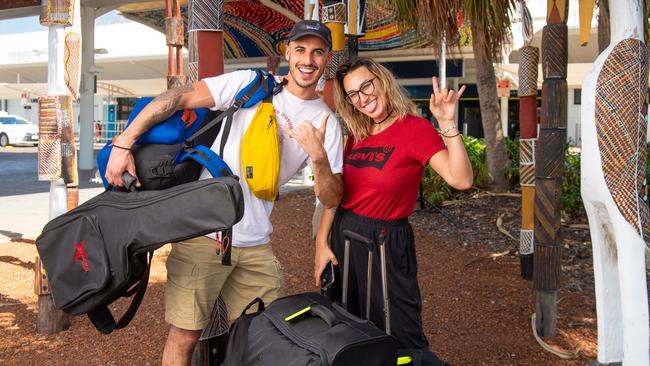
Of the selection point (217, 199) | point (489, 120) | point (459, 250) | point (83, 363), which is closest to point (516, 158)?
point (489, 120)

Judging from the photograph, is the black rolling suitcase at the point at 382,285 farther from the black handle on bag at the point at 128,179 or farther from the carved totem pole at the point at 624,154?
the black handle on bag at the point at 128,179

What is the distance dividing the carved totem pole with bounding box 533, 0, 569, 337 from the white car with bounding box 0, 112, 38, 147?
27197 millimetres

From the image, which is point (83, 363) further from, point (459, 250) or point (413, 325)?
point (459, 250)

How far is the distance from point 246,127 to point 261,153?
0.18 metres

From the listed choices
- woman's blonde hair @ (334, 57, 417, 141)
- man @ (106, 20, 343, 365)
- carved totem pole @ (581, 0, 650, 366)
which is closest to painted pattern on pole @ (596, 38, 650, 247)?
carved totem pole @ (581, 0, 650, 366)

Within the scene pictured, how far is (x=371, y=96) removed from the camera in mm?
2746

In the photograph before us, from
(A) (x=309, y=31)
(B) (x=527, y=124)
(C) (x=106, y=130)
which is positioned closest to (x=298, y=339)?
(A) (x=309, y=31)

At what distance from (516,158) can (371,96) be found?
28.2 feet

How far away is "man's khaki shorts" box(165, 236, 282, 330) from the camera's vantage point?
2.73 metres

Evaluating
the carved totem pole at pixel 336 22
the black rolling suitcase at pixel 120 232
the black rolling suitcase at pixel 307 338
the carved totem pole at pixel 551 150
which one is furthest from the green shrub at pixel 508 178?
the black rolling suitcase at pixel 120 232

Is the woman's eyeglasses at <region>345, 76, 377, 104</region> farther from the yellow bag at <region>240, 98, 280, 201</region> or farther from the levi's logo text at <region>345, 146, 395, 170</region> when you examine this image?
the yellow bag at <region>240, 98, 280, 201</region>

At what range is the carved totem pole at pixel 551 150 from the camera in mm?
3971

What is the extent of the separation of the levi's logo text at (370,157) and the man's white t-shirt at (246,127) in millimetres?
67

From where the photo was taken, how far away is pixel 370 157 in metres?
2.76
